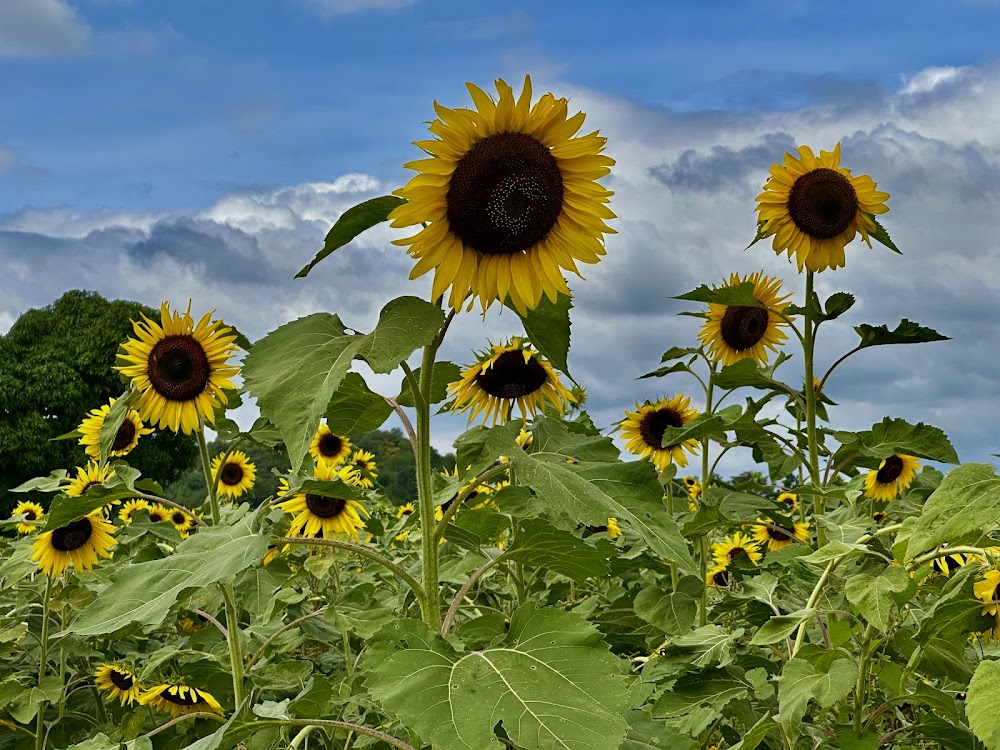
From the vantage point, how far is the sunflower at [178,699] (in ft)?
12.5

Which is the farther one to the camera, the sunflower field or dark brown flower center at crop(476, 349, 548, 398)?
dark brown flower center at crop(476, 349, 548, 398)

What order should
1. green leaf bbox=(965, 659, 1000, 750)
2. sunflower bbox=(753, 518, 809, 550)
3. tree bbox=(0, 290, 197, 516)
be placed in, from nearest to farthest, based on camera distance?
green leaf bbox=(965, 659, 1000, 750)
sunflower bbox=(753, 518, 809, 550)
tree bbox=(0, 290, 197, 516)

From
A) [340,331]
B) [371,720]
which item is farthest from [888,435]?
[340,331]

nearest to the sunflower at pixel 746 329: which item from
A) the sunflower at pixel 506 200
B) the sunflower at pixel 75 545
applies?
the sunflower at pixel 506 200

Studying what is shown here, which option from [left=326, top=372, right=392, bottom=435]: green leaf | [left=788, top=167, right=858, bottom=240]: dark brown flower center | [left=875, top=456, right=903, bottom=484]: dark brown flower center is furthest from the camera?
[left=875, top=456, right=903, bottom=484]: dark brown flower center

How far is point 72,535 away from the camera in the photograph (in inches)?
188

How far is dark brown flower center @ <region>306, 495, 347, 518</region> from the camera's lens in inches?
191

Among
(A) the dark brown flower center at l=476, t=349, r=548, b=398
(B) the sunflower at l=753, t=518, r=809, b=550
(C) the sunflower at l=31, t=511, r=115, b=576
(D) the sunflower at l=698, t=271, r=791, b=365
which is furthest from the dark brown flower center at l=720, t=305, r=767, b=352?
(C) the sunflower at l=31, t=511, r=115, b=576

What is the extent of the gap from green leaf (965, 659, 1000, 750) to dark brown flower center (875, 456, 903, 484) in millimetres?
4176

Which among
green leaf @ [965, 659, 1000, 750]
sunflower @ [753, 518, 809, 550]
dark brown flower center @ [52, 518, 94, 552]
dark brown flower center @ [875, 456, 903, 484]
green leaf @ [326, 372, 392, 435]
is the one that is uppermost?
green leaf @ [326, 372, 392, 435]

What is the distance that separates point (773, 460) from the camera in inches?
171

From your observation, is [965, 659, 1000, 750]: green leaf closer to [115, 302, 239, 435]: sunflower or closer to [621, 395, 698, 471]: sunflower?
[115, 302, 239, 435]: sunflower

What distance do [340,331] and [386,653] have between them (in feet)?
1.93

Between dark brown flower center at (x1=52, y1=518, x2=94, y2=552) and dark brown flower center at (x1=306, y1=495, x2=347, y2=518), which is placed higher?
dark brown flower center at (x1=306, y1=495, x2=347, y2=518)
